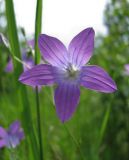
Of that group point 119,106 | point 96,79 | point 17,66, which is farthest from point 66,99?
point 119,106

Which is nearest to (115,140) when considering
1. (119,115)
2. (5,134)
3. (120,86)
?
(119,115)

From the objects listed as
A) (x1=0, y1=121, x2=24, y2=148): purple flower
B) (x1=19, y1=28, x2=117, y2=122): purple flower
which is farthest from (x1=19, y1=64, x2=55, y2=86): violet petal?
(x1=0, y1=121, x2=24, y2=148): purple flower

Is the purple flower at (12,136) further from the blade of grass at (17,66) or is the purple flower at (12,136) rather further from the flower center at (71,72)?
the flower center at (71,72)

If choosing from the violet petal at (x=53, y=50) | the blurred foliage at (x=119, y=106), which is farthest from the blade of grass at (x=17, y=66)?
the blurred foliage at (x=119, y=106)

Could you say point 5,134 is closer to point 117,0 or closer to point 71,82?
point 71,82

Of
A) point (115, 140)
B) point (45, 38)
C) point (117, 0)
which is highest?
point (45, 38)

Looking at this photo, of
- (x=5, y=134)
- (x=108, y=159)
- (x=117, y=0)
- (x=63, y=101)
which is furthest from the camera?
(x=117, y=0)
